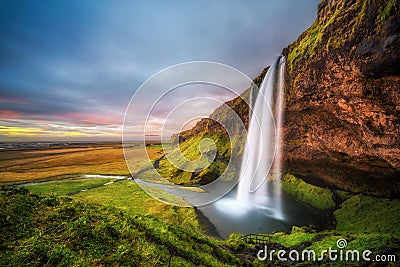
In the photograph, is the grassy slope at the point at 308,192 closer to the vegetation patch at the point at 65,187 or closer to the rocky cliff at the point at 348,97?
the rocky cliff at the point at 348,97

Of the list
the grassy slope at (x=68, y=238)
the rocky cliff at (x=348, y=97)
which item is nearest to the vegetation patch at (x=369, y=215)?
the rocky cliff at (x=348, y=97)

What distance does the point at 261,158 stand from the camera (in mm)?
35250

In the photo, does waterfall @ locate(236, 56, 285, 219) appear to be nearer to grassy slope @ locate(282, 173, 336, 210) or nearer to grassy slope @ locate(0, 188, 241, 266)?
grassy slope @ locate(282, 173, 336, 210)

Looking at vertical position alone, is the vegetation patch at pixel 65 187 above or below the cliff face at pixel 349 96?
below

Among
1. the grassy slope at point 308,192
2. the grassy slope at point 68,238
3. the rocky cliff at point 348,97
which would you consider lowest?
the grassy slope at point 308,192

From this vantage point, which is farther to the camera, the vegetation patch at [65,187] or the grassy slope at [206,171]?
the grassy slope at [206,171]

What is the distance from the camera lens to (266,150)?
33906 millimetres

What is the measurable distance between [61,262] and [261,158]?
35.0 m
